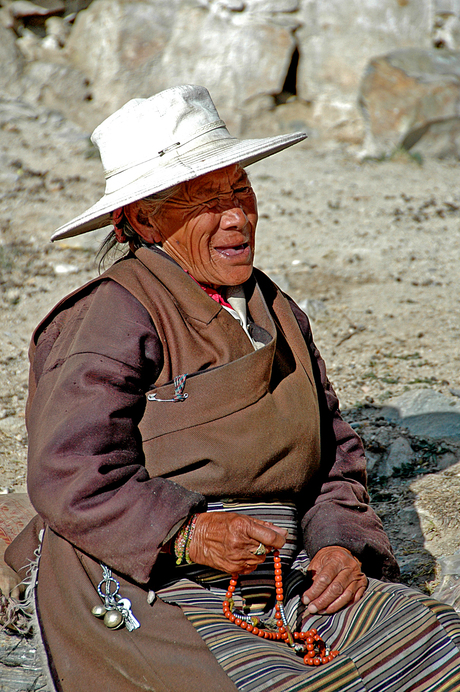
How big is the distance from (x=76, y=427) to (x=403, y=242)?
533 cm

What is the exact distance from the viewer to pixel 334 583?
6.87 feet

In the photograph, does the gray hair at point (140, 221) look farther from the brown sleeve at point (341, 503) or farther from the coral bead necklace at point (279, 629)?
the coral bead necklace at point (279, 629)

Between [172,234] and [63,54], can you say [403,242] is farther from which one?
[63,54]

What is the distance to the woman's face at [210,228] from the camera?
2217mm

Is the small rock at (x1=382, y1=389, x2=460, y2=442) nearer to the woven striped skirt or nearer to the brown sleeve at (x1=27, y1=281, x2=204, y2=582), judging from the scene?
the woven striped skirt

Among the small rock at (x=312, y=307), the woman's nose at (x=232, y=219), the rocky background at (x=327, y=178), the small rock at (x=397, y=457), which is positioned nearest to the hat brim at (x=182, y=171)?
the woman's nose at (x=232, y=219)

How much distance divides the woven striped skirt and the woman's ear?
2.82ft

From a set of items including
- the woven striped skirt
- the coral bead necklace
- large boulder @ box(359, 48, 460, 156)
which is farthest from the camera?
large boulder @ box(359, 48, 460, 156)

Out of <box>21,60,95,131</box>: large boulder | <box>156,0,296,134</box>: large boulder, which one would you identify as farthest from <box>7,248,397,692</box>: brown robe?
<box>21,60,95,131</box>: large boulder

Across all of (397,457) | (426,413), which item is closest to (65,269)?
(426,413)

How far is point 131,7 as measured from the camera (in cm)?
1000

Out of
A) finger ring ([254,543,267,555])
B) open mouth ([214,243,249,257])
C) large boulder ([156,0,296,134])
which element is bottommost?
large boulder ([156,0,296,134])

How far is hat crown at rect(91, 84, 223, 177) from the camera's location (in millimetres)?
2148

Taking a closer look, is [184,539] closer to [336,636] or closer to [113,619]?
[113,619]
